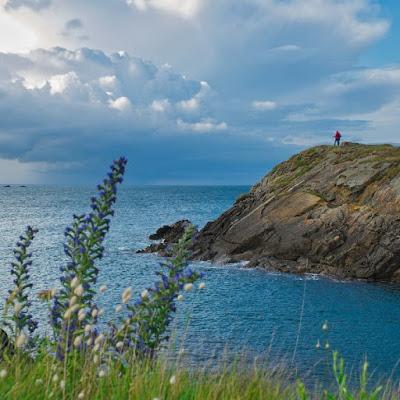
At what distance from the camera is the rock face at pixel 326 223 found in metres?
48.6

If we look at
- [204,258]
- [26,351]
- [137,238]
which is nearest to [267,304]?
[204,258]

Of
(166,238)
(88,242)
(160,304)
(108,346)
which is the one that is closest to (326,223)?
(166,238)

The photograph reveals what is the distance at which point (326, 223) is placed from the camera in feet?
170

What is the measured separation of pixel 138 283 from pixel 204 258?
12542 mm

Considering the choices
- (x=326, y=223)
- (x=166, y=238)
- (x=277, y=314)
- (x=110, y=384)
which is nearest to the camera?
(x=110, y=384)

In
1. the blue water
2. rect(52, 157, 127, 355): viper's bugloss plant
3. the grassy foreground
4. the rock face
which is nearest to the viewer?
the grassy foreground

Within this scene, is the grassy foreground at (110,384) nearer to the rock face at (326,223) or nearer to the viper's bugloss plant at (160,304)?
the viper's bugloss plant at (160,304)

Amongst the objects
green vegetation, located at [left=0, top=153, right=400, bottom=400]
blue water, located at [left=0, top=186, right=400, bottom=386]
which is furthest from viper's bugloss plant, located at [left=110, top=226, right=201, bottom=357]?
blue water, located at [left=0, top=186, right=400, bottom=386]

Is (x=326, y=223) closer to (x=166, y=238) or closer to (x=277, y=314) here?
(x=277, y=314)

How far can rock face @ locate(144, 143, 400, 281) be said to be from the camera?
48594 mm

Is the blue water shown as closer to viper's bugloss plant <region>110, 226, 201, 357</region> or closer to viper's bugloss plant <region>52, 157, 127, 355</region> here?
viper's bugloss plant <region>110, 226, 201, 357</region>

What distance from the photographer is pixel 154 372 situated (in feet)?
22.1

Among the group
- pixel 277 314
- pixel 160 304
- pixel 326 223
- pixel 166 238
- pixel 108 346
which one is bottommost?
pixel 277 314

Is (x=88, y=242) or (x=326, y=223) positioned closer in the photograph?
(x=88, y=242)
